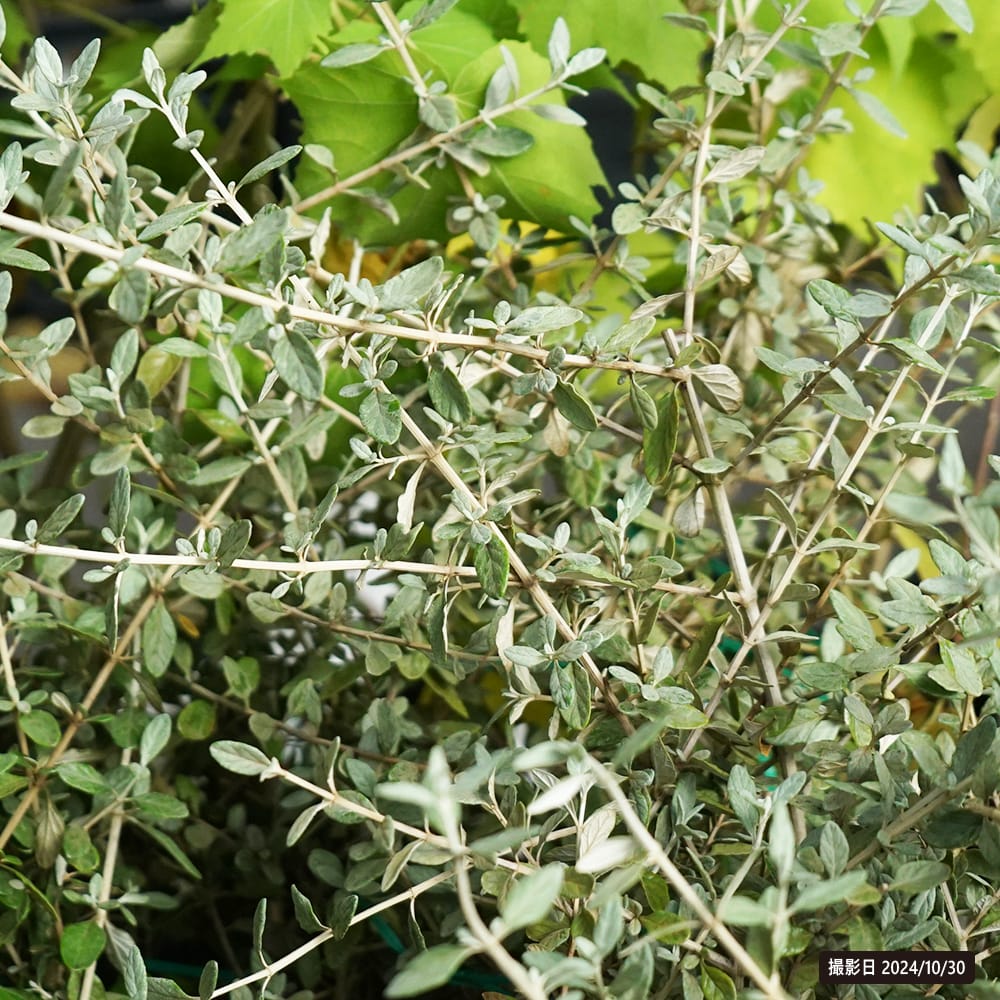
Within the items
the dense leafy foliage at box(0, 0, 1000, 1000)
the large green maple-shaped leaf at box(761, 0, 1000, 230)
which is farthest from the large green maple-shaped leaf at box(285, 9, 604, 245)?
the large green maple-shaped leaf at box(761, 0, 1000, 230)

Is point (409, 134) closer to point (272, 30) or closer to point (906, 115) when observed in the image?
point (272, 30)

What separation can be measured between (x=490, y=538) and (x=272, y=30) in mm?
264

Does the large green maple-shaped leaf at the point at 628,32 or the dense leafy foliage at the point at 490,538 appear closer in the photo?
the dense leafy foliage at the point at 490,538

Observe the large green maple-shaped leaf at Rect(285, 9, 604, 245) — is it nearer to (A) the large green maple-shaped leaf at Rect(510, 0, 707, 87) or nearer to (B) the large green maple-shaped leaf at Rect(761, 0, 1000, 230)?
(A) the large green maple-shaped leaf at Rect(510, 0, 707, 87)

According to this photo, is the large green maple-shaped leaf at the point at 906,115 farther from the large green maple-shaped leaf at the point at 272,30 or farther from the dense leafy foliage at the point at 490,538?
the large green maple-shaped leaf at the point at 272,30

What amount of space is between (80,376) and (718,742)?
0.26 meters

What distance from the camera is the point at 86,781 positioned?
36 centimetres

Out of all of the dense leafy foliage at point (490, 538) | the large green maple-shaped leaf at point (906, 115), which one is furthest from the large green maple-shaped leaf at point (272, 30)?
the large green maple-shaped leaf at point (906, 115)

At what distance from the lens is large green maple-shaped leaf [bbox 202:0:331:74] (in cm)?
44

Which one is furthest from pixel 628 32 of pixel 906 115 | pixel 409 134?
pixel 906 115

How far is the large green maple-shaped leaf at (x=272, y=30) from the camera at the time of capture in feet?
1.43

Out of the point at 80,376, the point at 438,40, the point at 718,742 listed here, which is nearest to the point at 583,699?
the point at 718,742

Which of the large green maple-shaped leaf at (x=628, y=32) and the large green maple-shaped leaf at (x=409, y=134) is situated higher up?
the large green maple-shaped leaf at (x=628, y=32)

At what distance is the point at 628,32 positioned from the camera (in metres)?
0.47
